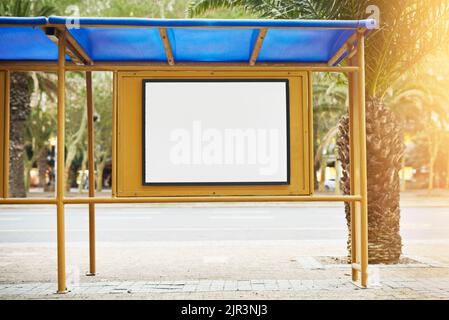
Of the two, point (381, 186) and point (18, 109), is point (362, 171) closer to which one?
point (381, 186)

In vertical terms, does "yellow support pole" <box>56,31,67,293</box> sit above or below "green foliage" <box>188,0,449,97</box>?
below

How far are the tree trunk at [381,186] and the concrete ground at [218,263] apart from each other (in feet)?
1.31

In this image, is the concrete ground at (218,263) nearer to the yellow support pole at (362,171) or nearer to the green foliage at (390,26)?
the yellow support pole at (362,171)

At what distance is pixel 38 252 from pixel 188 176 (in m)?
4.94

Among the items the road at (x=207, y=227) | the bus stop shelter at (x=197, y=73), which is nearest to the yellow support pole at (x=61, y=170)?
the bus stop shelter at (x=197, y=73)

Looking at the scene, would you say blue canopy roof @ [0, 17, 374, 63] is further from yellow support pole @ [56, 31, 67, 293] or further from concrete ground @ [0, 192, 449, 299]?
concrete ground @ [0, 192, 449, 299]

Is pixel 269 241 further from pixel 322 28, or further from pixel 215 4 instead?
pixel 322 28

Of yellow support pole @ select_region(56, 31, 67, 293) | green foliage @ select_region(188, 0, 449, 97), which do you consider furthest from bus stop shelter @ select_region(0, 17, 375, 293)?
green foliage @ select_region(188, 0, 449, 97)

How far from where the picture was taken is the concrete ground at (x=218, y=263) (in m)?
5.98

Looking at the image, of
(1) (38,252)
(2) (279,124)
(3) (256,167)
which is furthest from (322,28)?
(1) (38,252)

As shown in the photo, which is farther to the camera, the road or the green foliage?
the road

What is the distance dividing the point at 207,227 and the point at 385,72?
26.6ft

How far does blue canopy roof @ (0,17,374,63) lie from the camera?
5531 mm

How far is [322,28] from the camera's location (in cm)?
564
